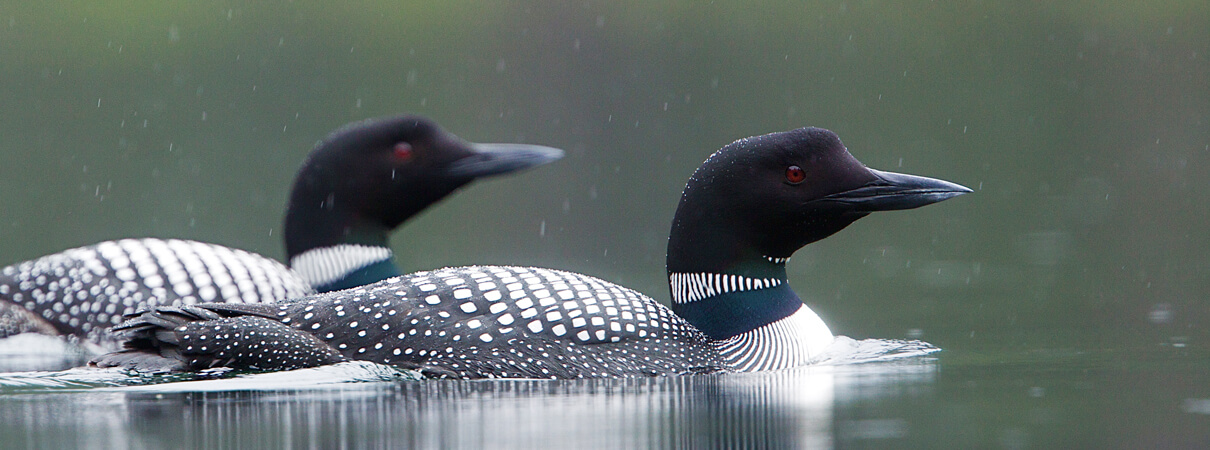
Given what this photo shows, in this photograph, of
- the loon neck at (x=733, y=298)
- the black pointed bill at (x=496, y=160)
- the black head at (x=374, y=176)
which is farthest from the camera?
the black pointed bill at (x=496, y=160)

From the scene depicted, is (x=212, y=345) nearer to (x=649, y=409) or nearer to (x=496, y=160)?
(x=649, y=409)

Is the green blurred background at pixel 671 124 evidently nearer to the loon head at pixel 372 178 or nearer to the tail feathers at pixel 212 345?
the loon head at pixel 372 178

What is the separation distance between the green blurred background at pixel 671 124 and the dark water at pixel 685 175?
40 mm

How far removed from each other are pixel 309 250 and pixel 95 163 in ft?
20.6

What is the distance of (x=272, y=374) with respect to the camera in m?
4.98

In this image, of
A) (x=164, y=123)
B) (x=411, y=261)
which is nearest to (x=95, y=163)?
(x=164, y=123)

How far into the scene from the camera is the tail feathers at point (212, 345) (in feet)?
16.4

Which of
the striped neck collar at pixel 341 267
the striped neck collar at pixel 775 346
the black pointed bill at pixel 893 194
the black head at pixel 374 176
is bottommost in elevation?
the striped neck collar at pixel 775 346

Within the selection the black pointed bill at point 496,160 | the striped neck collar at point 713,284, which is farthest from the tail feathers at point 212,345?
the black pointed bill at point 496,160

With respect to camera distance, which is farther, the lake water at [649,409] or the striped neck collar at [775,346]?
the striped neck collar at [775,346]

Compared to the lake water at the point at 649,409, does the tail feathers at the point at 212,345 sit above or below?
above

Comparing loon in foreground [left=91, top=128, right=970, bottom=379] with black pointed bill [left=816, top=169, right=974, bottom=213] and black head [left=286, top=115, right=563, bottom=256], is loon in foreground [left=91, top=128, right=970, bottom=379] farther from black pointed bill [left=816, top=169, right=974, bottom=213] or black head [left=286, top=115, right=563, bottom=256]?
black head [left=286, top=115, right=563, bottom=256]

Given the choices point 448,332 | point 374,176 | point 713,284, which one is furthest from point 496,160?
point 448,332

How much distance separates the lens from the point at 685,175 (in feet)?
41.2
